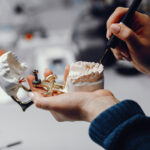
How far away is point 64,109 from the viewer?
25.9 inches

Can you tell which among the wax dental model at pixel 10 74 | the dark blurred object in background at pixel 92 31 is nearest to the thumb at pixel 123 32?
the wax dental model at pixel 10 74

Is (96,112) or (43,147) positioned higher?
(96,112)

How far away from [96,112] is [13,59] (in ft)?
0.97

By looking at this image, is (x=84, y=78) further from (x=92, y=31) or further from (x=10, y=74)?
(x=92, y=31)

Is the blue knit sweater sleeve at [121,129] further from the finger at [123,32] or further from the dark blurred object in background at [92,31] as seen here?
the dark blurred object in background at [92,31]

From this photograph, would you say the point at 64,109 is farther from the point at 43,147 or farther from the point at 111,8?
the point at 111,8

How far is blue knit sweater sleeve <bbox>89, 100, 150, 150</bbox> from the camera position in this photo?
0.56 m

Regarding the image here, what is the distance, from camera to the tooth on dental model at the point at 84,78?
2.40 feet

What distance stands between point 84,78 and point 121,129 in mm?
223

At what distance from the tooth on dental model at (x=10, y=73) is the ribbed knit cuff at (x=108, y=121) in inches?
10.6

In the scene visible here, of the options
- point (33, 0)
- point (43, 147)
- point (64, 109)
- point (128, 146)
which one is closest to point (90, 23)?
point (33, 0)

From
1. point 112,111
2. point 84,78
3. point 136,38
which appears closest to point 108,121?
point 112,111

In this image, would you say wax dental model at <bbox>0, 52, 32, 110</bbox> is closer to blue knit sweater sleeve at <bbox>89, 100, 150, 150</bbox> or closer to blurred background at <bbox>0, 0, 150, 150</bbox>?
blue knit sweater sleeve at <bbox>89, 100, 150, 150</bbox>

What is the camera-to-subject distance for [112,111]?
23.5 inches
